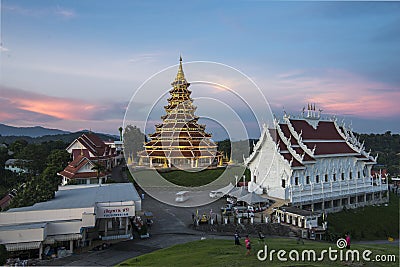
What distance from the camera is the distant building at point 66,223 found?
16.6 m

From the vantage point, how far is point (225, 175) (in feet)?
111

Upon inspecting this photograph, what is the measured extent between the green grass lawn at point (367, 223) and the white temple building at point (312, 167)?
1.35 m

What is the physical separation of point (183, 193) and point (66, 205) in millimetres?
11284

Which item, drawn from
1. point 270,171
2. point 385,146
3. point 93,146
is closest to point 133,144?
point 93,146

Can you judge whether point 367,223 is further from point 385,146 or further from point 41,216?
point 385,146

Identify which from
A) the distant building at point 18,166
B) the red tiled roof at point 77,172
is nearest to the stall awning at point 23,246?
the red tiled roof at point 77,172

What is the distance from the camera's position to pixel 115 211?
2038 cm

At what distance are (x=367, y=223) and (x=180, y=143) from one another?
2599cm

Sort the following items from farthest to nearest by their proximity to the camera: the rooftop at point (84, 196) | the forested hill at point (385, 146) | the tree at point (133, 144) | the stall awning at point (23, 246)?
the forested hill at point (385, 146)
the tree at point (133, 144)
the rooftop at point (84, 196)
the stall awning at point (23, 246)

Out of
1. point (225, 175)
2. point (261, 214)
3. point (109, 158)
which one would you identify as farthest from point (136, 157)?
point (261, 214)

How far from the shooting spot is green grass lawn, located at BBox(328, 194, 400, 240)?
27.3m

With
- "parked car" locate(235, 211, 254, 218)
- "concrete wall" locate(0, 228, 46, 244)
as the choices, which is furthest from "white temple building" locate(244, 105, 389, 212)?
"concrete wall" locate(0, 228, 46, 244)

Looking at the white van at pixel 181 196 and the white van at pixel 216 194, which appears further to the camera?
the white van at pixel 216 194

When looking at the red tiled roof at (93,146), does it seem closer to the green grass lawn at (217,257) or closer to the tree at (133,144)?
the tree at (133,144)
